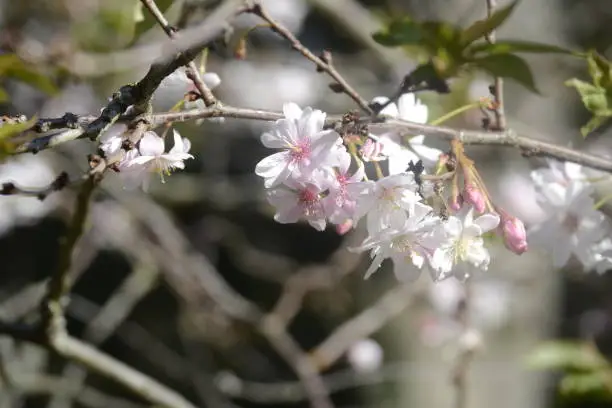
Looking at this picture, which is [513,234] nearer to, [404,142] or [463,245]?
[463,245]

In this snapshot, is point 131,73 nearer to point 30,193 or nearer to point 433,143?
point 433,143

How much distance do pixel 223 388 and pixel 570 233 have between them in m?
1.33

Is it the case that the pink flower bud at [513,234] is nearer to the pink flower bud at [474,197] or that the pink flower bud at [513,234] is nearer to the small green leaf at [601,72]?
the pink flower bud at [474,197]

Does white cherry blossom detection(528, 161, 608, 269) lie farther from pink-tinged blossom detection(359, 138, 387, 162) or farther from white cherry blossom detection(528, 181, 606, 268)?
pink-tinged blossom detection(359, 138, 387, 162)

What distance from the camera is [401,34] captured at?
1070 mm

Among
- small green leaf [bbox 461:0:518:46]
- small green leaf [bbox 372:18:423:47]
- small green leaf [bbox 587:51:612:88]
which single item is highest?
small green leaf [bbox 372:18:423:47]

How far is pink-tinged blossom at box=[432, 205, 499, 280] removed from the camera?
0.90m

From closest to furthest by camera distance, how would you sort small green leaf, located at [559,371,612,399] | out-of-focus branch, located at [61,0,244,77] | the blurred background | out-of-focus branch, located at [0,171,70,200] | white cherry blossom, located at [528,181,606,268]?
out-of-focus branch, located at [61,0,244,77] → out-of-focus branch, located at [0,171,70,200] → white cherry blossom, located at [528,181,606,268] → small green leaf, located at [559,371,612,399] → the blurred background

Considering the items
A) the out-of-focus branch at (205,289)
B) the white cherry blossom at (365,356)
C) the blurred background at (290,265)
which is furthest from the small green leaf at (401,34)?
the white cherry blossom at (365,356)

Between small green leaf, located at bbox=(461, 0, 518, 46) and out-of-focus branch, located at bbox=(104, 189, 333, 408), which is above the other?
out-of-focus branch, located at bbox=(104, 189, 333, 408)

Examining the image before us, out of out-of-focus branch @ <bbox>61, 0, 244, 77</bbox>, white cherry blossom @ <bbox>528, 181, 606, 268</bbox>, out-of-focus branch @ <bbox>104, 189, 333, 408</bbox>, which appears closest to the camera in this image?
out-of-focus branch @ <bbox>61, 0, 244, 77</bbox>

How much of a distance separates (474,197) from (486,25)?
217mm

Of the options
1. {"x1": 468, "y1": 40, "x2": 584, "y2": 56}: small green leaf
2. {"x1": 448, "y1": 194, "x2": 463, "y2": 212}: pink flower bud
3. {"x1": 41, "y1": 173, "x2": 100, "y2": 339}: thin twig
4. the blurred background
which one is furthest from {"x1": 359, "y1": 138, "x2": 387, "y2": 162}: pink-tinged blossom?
the blurred background

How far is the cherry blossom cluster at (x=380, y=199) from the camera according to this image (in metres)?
0.88
